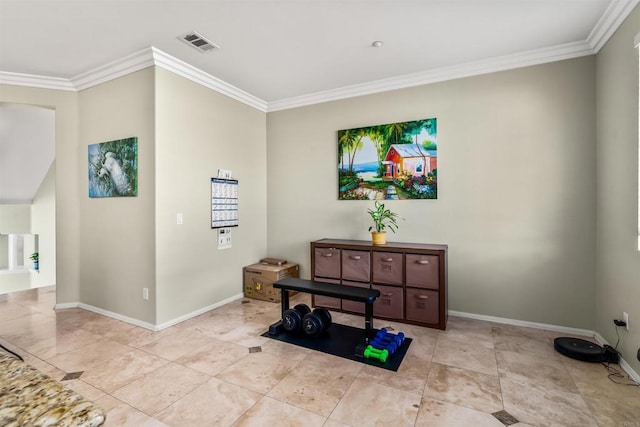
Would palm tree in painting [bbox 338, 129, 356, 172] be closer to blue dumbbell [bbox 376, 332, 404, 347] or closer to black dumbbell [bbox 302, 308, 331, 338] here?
black dumbbell [bbox 302, 308, 331, 338]

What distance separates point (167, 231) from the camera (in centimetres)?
326

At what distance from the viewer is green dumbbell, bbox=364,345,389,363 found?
2492 millimetres

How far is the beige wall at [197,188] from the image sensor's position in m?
3.22

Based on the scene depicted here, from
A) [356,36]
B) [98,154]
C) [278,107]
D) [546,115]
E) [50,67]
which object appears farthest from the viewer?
[278,107]

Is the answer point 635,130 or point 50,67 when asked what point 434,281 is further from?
point 50,67

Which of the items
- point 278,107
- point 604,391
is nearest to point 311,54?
point 278,107

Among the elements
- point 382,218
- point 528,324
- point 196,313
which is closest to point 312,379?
point 196,313

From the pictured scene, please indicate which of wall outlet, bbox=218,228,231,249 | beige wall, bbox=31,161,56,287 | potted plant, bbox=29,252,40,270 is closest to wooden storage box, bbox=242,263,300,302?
wall outlet, bbox=218,228,231,249

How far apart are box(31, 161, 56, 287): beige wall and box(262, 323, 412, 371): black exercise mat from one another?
5662 mm

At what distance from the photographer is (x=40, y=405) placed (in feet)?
2.85

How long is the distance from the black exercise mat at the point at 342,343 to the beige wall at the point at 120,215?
60.0 inches

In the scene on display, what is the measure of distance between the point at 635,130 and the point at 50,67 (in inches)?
214

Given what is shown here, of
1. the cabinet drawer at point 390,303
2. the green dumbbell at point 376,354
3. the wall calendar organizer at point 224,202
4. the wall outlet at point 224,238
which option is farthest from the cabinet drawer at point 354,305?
the wall calendar organizer at point 224,202

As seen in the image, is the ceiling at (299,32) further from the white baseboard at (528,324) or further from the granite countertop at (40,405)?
the white baseboard at (528,324)
